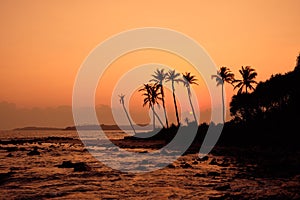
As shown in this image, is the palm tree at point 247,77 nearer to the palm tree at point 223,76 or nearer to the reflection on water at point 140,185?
the palm tree at point 223,76

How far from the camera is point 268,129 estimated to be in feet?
162

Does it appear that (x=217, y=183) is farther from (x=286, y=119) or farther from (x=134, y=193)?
(x=286, y=119)

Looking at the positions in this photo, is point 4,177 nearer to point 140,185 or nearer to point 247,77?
point 140,185

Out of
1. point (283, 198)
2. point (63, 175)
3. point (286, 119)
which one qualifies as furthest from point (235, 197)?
point (286, 119)

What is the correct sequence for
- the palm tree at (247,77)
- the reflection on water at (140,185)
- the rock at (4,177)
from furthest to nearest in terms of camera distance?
1. the palm tree at (247,77)
2. the rock at (4,177)
3. the reflection on water at (140,185)

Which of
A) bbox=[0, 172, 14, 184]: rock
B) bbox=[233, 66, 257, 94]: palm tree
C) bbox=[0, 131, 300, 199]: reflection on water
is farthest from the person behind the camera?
bbox=[233, 66, 257, 94]: palm tree

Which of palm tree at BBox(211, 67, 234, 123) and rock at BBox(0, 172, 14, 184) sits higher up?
palm tree at BBox(211, 67, 234, 123)

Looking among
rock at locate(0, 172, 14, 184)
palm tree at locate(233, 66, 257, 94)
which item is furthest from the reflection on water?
palm tree at locate(233, 66, 257, 94)

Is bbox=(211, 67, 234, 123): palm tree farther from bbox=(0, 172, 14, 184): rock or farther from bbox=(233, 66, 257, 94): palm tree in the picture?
bbox=(0, 172, 14, 184): rock

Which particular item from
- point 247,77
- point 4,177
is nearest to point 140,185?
point 4,177

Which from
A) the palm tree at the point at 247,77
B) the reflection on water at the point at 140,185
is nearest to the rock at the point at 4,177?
the reflection on water at the point at 140,185

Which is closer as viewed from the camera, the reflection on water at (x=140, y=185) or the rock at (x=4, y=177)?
the reflection on water at (x=140, y=185)

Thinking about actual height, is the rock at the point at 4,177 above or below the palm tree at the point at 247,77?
below

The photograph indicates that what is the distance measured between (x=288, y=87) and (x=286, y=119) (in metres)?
6.62
